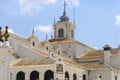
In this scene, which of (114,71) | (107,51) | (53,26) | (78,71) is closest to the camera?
(78,71)

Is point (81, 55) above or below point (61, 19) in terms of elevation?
below

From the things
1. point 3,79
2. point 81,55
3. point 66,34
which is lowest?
point 3,79

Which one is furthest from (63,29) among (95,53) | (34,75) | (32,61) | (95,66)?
(34,75)

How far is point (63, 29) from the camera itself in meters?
66.7

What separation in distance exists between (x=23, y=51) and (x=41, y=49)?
5513 millimetres

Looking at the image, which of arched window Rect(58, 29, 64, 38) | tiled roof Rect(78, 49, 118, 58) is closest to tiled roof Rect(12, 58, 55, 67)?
tiled roof Rect(78, 49, 118, 58)

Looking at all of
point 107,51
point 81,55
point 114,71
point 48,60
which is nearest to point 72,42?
point 81,55

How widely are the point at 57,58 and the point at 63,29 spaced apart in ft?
75.3

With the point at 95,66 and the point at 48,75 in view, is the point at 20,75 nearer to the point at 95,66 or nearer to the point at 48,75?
the point at 48,75

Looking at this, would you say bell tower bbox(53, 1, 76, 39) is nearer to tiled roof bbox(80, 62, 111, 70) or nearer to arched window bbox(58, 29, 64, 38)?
arched window bbox(58, 29, 64, 38)

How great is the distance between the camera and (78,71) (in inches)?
1969

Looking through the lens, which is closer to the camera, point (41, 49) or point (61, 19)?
point (41, 49)

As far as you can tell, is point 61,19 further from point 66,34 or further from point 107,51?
point 107,51

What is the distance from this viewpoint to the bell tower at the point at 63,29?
65.9 metres
